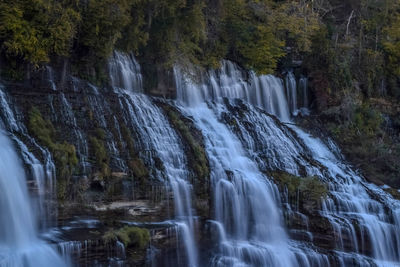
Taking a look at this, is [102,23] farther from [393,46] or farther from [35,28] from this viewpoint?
[393,46]

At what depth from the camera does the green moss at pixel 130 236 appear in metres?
10.6

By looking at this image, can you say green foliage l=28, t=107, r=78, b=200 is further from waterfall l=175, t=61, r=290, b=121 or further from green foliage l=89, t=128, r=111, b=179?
waterfall l=175, t=61, r=290, b=121

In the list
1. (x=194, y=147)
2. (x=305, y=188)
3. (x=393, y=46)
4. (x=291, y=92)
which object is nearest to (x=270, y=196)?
(x=305, y=188)

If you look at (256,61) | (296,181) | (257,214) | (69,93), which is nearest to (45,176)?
(69,93)

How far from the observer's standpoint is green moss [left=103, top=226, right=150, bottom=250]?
10650mm

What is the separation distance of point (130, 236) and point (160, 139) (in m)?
4.07

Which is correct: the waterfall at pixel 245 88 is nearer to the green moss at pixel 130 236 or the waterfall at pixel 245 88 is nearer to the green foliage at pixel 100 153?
the green foliage at pixel 100 153

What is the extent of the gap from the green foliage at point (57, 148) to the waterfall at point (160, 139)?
7.78 ft

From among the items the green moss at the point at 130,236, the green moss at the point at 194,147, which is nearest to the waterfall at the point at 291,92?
the green moss at the point at 194,147

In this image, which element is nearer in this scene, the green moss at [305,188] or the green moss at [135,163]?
the green moss at [135,163]

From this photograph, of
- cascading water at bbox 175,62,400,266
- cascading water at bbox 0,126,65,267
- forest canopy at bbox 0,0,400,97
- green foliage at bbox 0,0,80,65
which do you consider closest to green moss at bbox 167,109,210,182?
cascading water at bbox 175,62,400,266

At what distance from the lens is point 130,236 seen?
10945 millimetres

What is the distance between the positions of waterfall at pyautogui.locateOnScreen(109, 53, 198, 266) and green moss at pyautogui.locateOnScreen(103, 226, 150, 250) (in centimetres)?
119

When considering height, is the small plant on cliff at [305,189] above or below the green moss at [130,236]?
above
